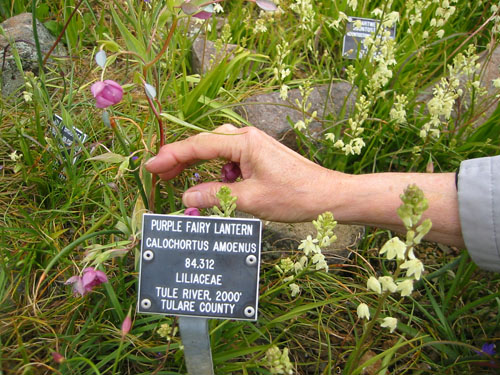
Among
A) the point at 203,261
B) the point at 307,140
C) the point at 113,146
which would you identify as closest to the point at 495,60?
the point at 307,140

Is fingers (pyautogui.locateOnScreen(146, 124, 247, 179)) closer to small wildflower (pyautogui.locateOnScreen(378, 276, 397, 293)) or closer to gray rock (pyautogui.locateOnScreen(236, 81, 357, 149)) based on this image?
small wildflower (pyautogui.locateOnScreen(378, 276, 397, 293))

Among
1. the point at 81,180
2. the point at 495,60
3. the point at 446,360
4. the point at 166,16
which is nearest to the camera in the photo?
the point at 166,16

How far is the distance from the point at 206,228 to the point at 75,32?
2.03 metres

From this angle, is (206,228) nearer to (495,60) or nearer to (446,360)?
(446,360)

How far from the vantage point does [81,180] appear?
2.00 meters

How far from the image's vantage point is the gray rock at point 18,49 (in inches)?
97.0

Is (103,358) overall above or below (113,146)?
below

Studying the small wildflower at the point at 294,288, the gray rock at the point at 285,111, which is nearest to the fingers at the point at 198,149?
the small wildflower at the point at 294,288

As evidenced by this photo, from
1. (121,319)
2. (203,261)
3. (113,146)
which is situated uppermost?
(203,261)

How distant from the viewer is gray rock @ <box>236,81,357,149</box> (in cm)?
250

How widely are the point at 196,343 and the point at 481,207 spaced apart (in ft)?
2.95

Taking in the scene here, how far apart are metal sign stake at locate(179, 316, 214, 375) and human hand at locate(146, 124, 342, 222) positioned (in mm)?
408

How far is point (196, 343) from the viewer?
4.14 ft

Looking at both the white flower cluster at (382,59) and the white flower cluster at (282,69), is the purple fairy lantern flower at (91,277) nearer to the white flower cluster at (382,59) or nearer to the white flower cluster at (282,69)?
the white flower cluster at (282,69)
